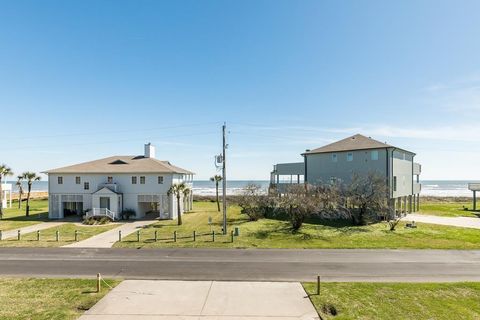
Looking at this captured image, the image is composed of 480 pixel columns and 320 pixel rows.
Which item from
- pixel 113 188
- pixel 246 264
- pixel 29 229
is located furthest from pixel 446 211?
pixel 29 229

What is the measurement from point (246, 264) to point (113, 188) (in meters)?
27.1

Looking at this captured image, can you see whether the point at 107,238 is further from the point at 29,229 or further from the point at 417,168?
the point at 417,168

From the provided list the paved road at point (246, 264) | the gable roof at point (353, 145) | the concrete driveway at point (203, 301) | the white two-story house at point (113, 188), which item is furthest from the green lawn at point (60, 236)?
the gable roof at point (353, 145)

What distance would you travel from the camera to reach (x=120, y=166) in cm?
4125

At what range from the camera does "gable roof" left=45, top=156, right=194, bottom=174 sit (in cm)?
3950

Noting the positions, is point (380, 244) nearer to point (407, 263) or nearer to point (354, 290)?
point (407, 263)

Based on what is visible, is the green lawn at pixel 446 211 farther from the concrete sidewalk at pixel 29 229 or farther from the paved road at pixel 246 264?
the concrete sidewalk at pixel 29 229

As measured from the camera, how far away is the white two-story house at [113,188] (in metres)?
38.7

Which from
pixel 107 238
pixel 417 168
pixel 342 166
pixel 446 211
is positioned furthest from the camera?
pixel 446 211

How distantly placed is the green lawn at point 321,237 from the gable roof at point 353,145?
32.3 feet

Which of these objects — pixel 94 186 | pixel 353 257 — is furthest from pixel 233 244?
pixel 94 186

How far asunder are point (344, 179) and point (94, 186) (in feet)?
110

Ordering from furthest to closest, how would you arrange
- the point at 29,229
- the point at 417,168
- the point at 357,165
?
1. the point at 417,168
2. the point at 357,165
3. the point at 29,229

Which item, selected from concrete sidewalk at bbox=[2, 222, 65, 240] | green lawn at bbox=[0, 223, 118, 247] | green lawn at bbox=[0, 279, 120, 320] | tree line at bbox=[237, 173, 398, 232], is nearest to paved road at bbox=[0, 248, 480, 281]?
green lawn at bbox=[0, 279, 120, 320]
